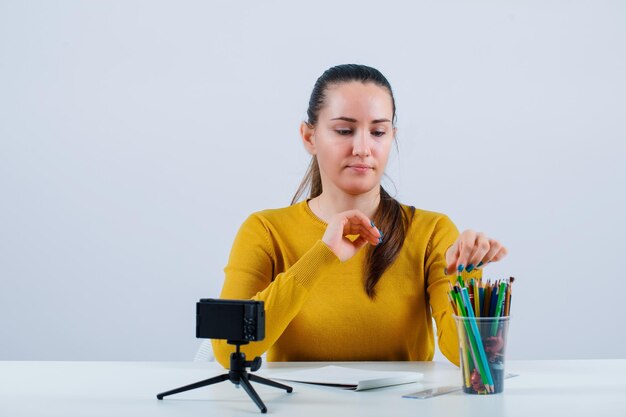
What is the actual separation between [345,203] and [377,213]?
86mm

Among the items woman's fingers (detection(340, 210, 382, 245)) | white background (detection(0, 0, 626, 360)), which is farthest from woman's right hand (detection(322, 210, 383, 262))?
white background (detection(0, 0, 626, 360))

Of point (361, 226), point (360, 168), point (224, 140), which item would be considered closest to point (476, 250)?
point (361, 226)

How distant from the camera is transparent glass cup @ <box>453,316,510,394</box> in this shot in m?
1.15

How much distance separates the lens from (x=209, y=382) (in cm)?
115

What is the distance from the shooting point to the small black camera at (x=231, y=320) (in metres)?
1.10

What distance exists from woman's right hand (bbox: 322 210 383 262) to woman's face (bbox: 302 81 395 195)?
0.17 meters

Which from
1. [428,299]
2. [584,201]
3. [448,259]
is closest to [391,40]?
[584,201]

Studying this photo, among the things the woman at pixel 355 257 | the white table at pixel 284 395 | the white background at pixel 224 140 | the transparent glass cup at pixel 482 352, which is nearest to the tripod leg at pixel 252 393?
the white table at pixel 284 395

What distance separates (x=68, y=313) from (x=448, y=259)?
7.54 ft

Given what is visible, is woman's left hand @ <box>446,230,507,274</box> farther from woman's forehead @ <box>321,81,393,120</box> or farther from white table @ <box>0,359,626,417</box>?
woman's forehead @ <box>321,81,393,120</box>

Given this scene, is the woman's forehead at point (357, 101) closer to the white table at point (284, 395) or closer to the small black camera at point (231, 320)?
the white table at point (284, 395)

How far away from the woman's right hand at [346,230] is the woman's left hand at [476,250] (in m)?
0.18

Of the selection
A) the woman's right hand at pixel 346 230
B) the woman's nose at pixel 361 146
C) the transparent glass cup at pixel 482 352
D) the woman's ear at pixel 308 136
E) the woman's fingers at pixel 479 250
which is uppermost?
the woman's ear at pixel 308 136

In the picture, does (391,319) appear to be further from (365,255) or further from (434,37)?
(434,37)
